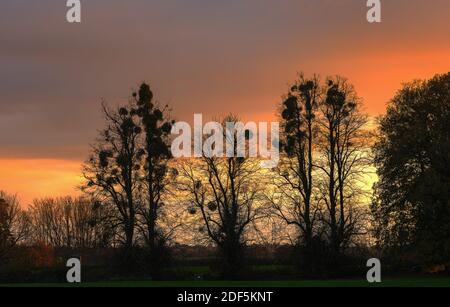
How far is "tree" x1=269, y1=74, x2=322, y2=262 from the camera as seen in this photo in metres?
63.7

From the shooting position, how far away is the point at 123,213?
65250mm

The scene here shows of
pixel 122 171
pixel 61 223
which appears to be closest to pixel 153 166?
pixel 122 171

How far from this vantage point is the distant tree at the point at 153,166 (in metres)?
64.4

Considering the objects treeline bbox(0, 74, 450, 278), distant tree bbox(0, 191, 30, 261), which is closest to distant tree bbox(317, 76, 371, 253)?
treeline bbox(0, 74, 450, 278)

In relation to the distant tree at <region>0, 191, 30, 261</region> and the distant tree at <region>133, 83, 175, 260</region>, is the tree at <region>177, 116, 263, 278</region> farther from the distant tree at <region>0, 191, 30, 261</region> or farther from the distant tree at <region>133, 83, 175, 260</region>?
the distant tree at <region>0, 191, 30, 261</region>

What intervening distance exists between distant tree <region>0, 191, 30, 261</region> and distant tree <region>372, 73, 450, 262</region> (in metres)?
44.5

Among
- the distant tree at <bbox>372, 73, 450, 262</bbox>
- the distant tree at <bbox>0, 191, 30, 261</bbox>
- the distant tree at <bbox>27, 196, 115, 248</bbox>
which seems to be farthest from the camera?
the distant tree at <bbox>27, 196, 115, 248</bbox>

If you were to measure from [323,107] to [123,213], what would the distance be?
18.3 meters

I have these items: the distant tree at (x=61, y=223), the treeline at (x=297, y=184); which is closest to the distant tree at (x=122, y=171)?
the treeline at (x=297, y=184)

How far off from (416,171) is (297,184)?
9.35 meters

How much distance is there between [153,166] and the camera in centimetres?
6619

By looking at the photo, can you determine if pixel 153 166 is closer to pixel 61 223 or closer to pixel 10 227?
A: pixel 10 227
